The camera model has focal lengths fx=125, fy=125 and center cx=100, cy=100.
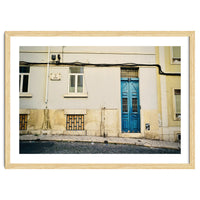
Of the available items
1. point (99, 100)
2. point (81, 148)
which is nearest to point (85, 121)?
point (99, 100)

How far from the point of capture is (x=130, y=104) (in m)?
2.79

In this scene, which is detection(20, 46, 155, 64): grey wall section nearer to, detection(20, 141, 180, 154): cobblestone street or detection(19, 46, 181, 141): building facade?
detection(19, 46, 181, 141): building facade

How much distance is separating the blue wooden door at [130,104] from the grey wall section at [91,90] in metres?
0.17

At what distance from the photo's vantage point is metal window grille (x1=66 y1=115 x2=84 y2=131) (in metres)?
2.57

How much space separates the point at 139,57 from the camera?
2.37 metres

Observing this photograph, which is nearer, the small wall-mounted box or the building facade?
the building facade

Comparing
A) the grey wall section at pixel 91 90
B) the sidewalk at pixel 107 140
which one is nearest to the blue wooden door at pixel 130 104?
the grey wall section at pixel 91 90

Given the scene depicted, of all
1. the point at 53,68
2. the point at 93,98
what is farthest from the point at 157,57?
the point at 53,68

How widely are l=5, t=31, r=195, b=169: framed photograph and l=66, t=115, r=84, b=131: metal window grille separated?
0.02m

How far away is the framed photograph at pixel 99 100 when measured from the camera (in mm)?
1636

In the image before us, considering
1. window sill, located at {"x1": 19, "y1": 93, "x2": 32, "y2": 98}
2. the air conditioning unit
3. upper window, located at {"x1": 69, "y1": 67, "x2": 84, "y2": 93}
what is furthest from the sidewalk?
the air conditioning unit

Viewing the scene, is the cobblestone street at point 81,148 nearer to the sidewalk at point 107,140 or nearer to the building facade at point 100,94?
the sidewalk at point 107,140

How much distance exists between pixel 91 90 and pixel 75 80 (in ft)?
1.43
